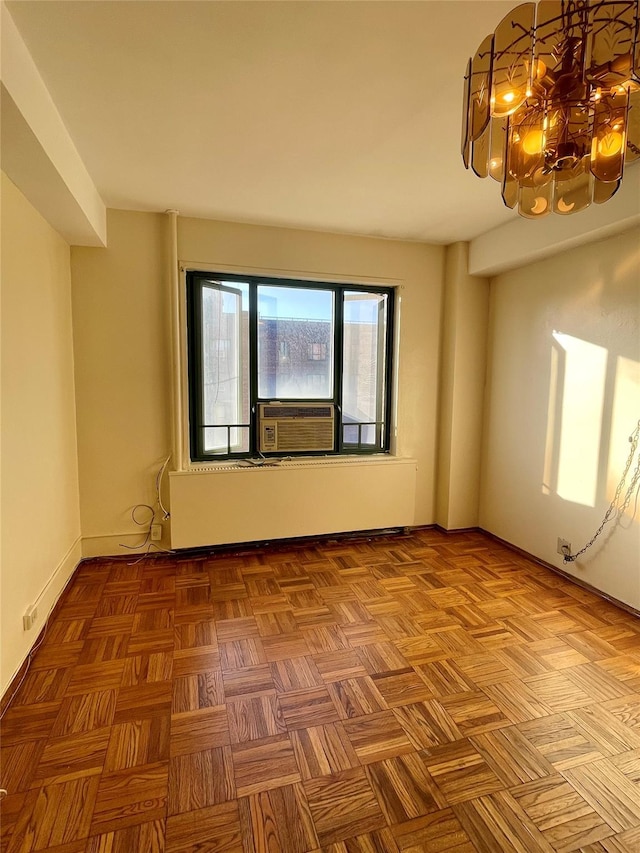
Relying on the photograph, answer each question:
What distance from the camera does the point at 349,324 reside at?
3.71 meters

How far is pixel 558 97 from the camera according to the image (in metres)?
1.26

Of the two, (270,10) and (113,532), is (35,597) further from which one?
(270,10)

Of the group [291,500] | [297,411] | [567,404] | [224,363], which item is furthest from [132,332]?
[567,404]

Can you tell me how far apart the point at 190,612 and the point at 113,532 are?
1.10 metres

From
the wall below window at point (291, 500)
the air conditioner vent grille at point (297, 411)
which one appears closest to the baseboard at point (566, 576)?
the wall below window at point (291, 500)

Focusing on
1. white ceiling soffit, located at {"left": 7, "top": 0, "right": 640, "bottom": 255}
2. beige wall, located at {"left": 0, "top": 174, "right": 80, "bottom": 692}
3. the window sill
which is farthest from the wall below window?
white ceiling soffit, located at {"left": 7, "top": 0, "right": 640, "bottom": 255}

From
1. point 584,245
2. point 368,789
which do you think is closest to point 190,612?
point 368,789

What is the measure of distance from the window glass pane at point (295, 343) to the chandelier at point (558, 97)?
2193 millimetres

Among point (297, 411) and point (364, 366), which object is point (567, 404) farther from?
point (297, 411)

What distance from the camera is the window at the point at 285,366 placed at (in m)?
3.38

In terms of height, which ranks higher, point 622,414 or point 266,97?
point 266,97

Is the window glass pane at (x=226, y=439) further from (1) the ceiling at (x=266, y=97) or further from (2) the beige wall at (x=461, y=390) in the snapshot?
(2) the beige wall at (x=461, y=390)

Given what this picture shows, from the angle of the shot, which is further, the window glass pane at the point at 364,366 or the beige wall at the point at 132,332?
the window glass pane at the point at 364,366

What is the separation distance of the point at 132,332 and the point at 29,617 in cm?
195
